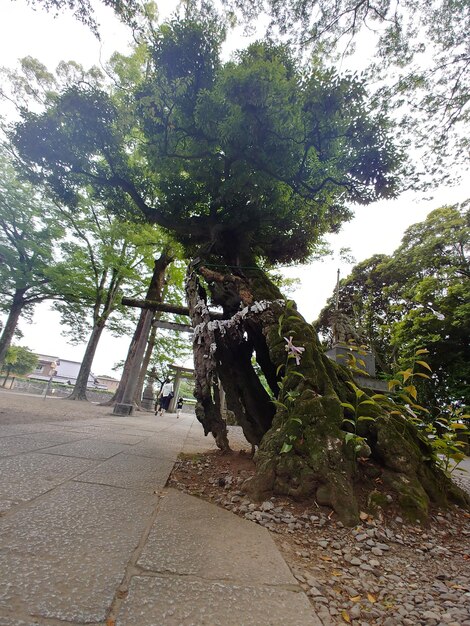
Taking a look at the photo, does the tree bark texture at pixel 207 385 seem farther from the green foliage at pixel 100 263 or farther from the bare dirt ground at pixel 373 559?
the green foliage at pixel 100 263

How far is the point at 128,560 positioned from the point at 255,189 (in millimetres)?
4367

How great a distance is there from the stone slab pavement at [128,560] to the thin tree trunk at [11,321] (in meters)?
17.4

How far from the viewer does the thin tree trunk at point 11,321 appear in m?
15.9

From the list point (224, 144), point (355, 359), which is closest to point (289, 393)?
point (355, 359)

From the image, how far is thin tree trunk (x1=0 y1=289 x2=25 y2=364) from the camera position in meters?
15.9

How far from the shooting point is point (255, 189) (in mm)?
4367

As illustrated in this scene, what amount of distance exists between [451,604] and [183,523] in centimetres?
133

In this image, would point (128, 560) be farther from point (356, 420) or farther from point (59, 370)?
point (59, 370)

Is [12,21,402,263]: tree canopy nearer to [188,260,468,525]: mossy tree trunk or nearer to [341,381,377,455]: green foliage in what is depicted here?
[188,260,468,525]: mossy tree trunk

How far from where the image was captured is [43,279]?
51.8 feet

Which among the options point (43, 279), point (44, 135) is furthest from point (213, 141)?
point (43, 279)

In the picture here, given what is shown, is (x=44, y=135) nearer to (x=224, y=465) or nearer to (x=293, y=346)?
(x=293, y=346)

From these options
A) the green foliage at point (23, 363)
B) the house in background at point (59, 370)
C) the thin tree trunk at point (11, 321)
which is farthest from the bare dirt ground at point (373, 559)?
the house in background at point (59, 370)

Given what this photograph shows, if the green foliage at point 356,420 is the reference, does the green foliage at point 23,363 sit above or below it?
above
